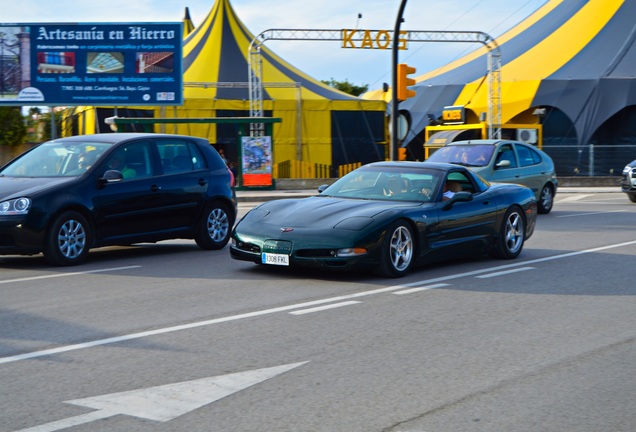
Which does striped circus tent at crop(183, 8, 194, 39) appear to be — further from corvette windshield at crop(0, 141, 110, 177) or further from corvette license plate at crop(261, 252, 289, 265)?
corvette license plate at crop(261, 252, 289, 265)

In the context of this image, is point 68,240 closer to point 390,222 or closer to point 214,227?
point 214,227

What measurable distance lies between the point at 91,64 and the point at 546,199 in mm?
20271

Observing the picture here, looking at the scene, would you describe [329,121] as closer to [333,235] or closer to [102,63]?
[102,63]

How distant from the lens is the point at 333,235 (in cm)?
952

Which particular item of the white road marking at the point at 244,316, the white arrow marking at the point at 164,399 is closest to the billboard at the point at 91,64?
the white road marking at the point at 244,316

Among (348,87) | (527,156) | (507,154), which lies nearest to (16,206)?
(507,154)

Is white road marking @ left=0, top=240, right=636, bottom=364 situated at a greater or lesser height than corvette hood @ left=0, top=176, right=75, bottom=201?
lesser

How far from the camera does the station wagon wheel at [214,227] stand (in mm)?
12758

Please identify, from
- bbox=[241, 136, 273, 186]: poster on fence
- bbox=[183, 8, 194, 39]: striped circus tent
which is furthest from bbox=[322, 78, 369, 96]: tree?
bbox=[241, 136, 273, 186]: poster on fence

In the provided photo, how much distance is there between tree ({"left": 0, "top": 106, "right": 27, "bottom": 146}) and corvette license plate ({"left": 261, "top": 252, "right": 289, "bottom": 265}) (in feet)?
81.1

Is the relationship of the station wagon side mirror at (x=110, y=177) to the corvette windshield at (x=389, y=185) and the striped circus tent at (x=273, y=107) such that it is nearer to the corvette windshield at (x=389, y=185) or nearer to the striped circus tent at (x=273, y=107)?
the corvette windshield at (x=389, y=185)

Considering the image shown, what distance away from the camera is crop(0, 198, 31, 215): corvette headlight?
10352 mm

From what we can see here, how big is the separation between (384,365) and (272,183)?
25868 millimetres

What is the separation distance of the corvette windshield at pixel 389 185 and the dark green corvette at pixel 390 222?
12mm
